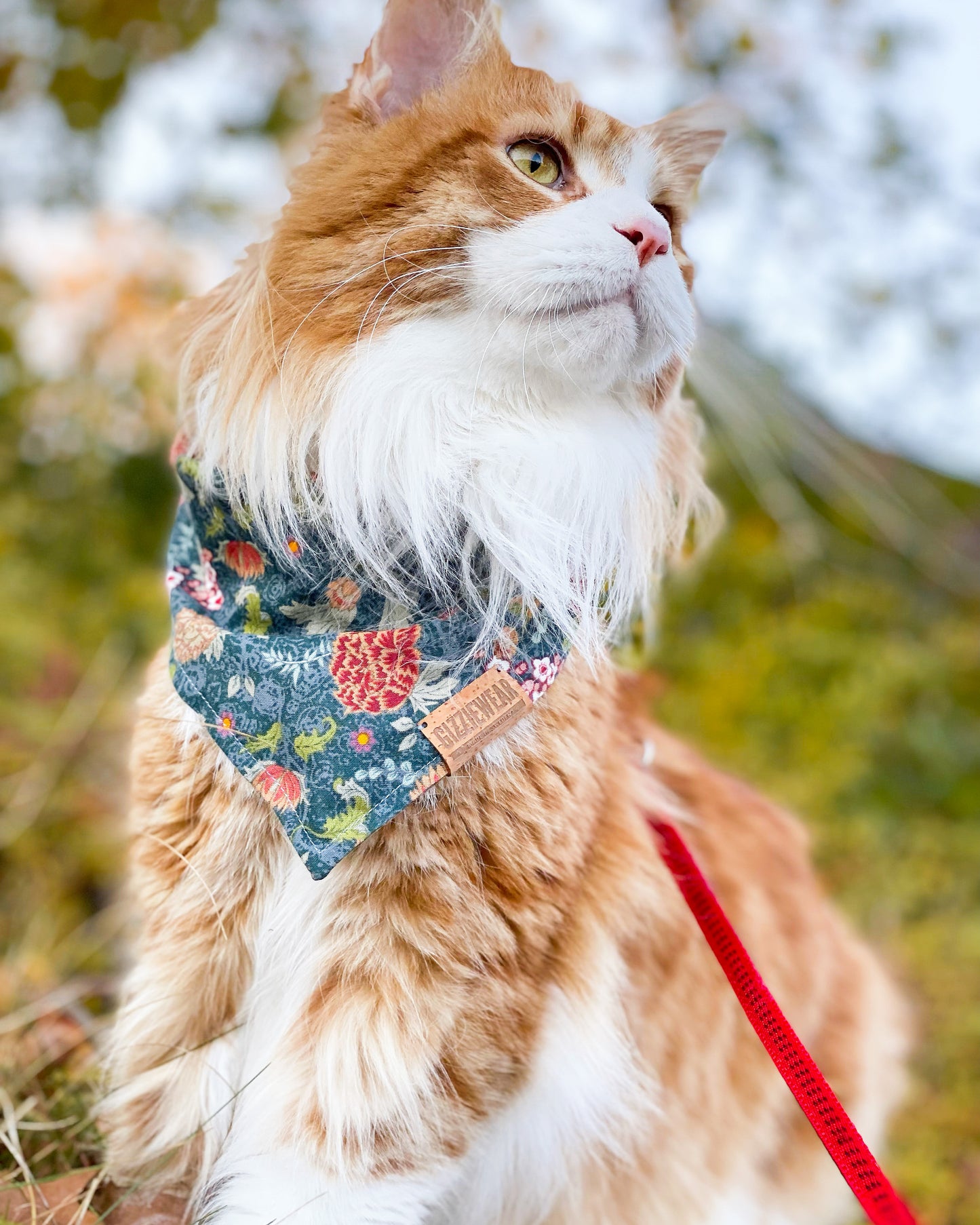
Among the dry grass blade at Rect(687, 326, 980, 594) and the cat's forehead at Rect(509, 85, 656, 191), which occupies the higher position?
the cat's forehead at Rect(509, 85, 656, 191)

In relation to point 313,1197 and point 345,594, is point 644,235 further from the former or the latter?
point 313,1197

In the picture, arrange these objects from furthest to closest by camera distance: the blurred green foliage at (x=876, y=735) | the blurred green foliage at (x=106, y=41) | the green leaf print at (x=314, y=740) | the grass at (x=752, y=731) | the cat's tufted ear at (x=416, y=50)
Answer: the blurred green foliage at (x=106, y=41)
the blurred green foliage at (x=876, y=735)
the grass at (x=752, y=731)
the cat's tufted ear at (x=416, y=50)
the green leaf print at (x=314, y=740)

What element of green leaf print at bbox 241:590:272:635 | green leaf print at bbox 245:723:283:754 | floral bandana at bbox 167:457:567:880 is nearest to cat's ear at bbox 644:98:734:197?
floral bandana at bbox 167:457:567:880

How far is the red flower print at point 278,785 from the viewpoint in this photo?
1044mm

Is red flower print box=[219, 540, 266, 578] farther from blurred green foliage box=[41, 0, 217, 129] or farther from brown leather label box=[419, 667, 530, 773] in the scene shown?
blurred green foliage box=[41, 0, 217, 129]

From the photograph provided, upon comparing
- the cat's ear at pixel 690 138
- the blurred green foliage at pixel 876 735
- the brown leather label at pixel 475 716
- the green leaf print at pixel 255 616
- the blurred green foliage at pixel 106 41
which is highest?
the blurred green foliage at pixel 106 41

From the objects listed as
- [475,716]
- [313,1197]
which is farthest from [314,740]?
[313,1197]

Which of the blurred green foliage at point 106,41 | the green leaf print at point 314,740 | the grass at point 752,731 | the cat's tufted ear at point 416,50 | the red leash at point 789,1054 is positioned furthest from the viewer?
the blurred green foliage at point 106,41

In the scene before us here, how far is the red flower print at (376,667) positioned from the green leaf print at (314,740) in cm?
3

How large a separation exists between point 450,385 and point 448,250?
0.52 ft

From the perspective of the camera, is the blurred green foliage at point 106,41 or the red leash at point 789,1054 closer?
the red leash at point 789,1054

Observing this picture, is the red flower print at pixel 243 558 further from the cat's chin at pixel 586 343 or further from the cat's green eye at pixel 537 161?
the cat's green eye at pixel 537 161

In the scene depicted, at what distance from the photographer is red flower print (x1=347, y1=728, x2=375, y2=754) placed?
3.43 feet

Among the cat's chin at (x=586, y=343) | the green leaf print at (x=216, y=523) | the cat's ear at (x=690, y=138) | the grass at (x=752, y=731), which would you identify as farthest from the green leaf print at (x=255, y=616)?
the grass at (x=752, y=731)
